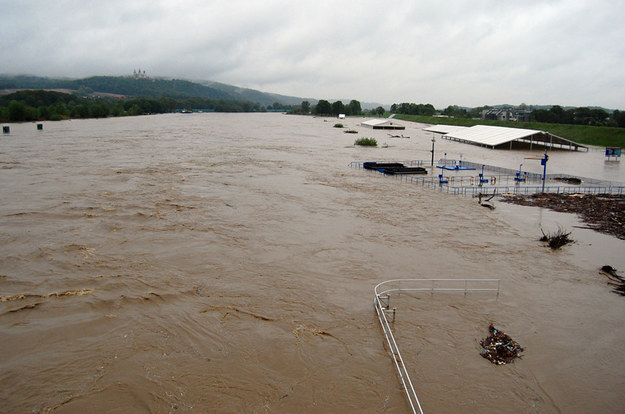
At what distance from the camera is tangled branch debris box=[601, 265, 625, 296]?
14.6 metres

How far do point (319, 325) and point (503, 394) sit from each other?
15.4 ft

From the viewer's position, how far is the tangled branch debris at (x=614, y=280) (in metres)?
14.6

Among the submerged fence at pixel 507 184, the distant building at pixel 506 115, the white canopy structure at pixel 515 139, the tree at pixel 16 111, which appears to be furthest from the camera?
the distant building at pixel 506 115

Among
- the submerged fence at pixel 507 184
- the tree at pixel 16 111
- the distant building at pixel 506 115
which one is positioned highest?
the distant building at pixel 506 115

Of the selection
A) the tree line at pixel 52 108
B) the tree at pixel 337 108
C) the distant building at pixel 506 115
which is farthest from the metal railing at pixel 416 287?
the tree at pixel 337 108

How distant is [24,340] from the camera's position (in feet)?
35.1

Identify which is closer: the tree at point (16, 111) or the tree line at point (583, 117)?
the tree line at point (583, 117)

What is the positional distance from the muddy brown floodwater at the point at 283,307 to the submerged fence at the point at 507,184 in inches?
227

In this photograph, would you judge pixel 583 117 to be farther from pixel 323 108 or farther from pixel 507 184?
pixel 323 108

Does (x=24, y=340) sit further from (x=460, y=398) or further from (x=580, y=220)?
(x=580, y=220)

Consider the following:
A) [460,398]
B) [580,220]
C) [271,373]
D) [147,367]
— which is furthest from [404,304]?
[580,220]

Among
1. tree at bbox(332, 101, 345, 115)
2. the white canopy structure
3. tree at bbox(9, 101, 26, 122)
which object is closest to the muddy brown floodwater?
the white canopy structure

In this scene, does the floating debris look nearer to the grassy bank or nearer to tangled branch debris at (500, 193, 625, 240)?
tangled branch debris at (500, 193, 625, 240)

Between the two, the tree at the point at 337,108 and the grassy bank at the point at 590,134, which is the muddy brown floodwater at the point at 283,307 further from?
the tree at the point at 337,108
